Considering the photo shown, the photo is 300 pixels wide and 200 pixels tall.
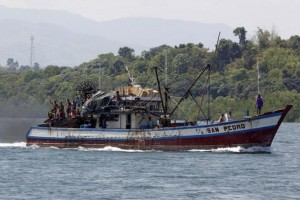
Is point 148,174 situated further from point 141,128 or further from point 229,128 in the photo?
point 141,128

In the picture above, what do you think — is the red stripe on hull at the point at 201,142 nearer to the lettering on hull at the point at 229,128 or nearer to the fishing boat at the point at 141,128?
the fishing boat at the point at 141,128

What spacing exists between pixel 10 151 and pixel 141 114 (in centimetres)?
1075

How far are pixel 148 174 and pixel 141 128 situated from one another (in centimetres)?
1514

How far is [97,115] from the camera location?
74750 mm

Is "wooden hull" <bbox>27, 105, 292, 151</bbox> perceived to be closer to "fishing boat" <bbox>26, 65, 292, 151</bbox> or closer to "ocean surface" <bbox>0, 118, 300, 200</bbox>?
"fishing boat" <bbox>26, 65, 292, 151</bbox>

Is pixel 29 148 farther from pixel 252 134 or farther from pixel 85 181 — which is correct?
pixel 85 181

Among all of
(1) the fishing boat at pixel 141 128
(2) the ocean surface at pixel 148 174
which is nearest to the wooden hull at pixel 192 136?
(1) the fishing boat at pixel 141 128

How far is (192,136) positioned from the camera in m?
69.8

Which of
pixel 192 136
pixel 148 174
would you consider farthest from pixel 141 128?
pixel 148 174

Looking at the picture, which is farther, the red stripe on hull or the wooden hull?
the red stripe on hull

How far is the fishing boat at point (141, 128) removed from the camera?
2709 inches

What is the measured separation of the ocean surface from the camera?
50125 millimetres

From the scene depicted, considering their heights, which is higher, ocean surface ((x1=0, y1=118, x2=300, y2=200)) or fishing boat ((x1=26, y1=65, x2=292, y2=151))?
fishing boat ((x1=26, y1=65, x2=292, y2=151))

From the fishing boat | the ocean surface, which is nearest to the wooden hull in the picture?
the fishing boat
